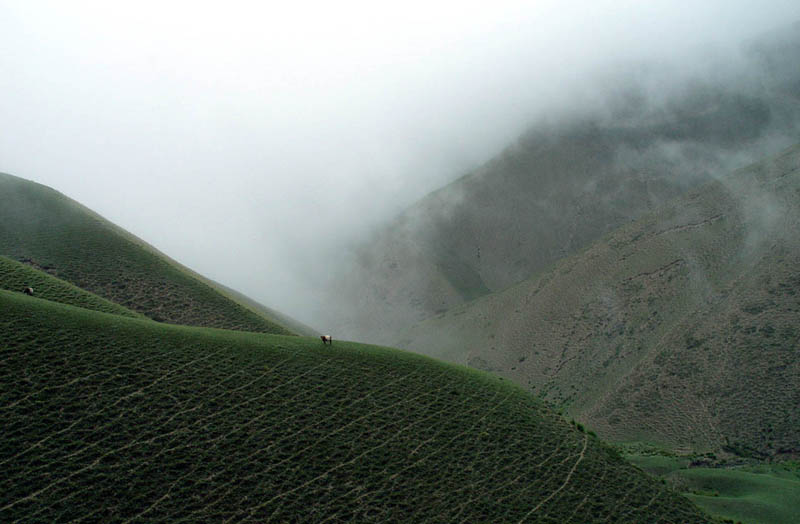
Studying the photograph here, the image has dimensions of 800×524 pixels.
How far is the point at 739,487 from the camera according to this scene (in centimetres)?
5147

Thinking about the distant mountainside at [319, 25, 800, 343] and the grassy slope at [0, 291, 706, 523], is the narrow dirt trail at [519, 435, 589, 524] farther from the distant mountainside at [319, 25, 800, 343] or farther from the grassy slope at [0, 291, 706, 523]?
the distant mountainside at [319, 25, 800, 343]

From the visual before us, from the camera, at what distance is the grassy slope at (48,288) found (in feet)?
152

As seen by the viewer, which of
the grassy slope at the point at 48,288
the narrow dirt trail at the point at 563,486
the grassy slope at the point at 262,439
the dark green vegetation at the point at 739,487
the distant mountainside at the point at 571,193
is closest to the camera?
the grassy slope at the point at 262,439

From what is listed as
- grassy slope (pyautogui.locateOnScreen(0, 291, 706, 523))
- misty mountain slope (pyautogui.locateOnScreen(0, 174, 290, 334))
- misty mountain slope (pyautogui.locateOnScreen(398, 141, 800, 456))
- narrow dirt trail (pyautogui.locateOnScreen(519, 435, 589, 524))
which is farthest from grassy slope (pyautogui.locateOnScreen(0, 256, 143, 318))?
misty mountain slope (pyautogui.locateOnScreen(398, 141, 800, 456))

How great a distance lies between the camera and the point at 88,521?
2352 centimetres

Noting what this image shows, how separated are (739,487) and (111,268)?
206 ft

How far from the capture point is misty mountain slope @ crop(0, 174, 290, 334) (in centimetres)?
5700

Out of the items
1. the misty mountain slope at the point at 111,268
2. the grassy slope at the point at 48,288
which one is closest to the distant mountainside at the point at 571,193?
the misty mountain slope at the point at 111,268

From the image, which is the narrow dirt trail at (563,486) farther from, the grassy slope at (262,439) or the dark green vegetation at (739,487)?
the dark green vegetation at (739,487)

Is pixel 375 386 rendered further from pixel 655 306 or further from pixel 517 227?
pixel 517 227

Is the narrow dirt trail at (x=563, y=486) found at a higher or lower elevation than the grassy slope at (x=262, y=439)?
lower

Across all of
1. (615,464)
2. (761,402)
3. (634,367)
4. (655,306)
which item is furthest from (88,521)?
(655,306)

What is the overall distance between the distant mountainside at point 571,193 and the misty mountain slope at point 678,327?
44.5m

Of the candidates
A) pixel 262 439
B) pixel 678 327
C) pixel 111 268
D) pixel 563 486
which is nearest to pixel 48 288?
pixel 111 268
